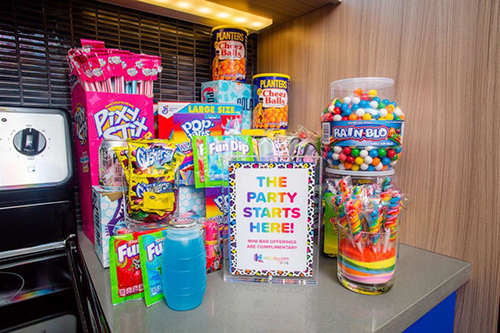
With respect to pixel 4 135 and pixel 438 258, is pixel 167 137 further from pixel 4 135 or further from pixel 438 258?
pixel 438 258

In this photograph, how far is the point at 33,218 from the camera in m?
0.88

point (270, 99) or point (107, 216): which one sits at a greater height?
point (270, 99)

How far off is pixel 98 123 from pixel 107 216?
28cm

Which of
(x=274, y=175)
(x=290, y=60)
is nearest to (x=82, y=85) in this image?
(x=274, y=175)

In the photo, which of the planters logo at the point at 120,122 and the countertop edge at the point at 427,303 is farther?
the planters logo at the point at 120,122

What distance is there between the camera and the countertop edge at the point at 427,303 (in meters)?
0.65

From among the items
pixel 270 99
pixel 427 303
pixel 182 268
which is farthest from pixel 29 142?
pixel 427 303

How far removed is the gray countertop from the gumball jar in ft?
0.99

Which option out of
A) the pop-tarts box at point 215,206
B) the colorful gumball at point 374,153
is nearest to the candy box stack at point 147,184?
the pop-tarts box at point 215,206

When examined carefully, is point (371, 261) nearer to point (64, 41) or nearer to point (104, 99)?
point (104, 99)

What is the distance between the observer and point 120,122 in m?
0.93

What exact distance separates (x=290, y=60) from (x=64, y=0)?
2.89 feet

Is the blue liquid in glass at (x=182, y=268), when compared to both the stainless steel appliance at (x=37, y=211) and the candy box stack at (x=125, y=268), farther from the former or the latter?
the stainless steel appliance at (x=37, y=211)

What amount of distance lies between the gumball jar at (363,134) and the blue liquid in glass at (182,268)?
19.2 inches
